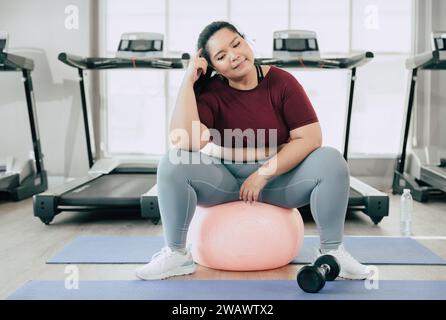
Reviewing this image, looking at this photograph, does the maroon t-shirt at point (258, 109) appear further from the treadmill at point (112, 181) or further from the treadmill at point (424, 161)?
the treadmill at point (424, 161)

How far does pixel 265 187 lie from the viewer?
2.15 metres

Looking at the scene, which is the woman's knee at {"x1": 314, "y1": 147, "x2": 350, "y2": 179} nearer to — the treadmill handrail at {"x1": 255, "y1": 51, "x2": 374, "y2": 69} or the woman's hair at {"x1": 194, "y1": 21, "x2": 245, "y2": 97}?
the woman's hair at {"x1": 194, "y1": 21, "x2": 245, "y2": 97}

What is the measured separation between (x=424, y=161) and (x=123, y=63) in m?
2.79

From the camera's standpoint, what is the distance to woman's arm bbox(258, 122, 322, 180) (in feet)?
6.64

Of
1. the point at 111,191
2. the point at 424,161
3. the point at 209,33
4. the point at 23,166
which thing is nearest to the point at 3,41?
the point at 23,166

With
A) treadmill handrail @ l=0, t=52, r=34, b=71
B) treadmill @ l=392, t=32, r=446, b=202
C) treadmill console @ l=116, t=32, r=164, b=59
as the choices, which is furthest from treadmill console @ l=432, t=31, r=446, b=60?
treadmill handrail @ l=0, t=52, r=34, b=71

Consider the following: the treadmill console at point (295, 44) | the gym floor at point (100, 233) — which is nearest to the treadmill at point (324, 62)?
the treadmill console at point (295, 44)

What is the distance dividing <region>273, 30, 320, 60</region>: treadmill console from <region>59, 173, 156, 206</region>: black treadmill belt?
4.88 ft

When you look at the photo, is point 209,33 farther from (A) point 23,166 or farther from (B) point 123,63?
(A) point 23,166

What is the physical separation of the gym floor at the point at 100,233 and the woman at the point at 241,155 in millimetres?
202

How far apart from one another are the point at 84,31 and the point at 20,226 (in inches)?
96.3

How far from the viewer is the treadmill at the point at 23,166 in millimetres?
4320
